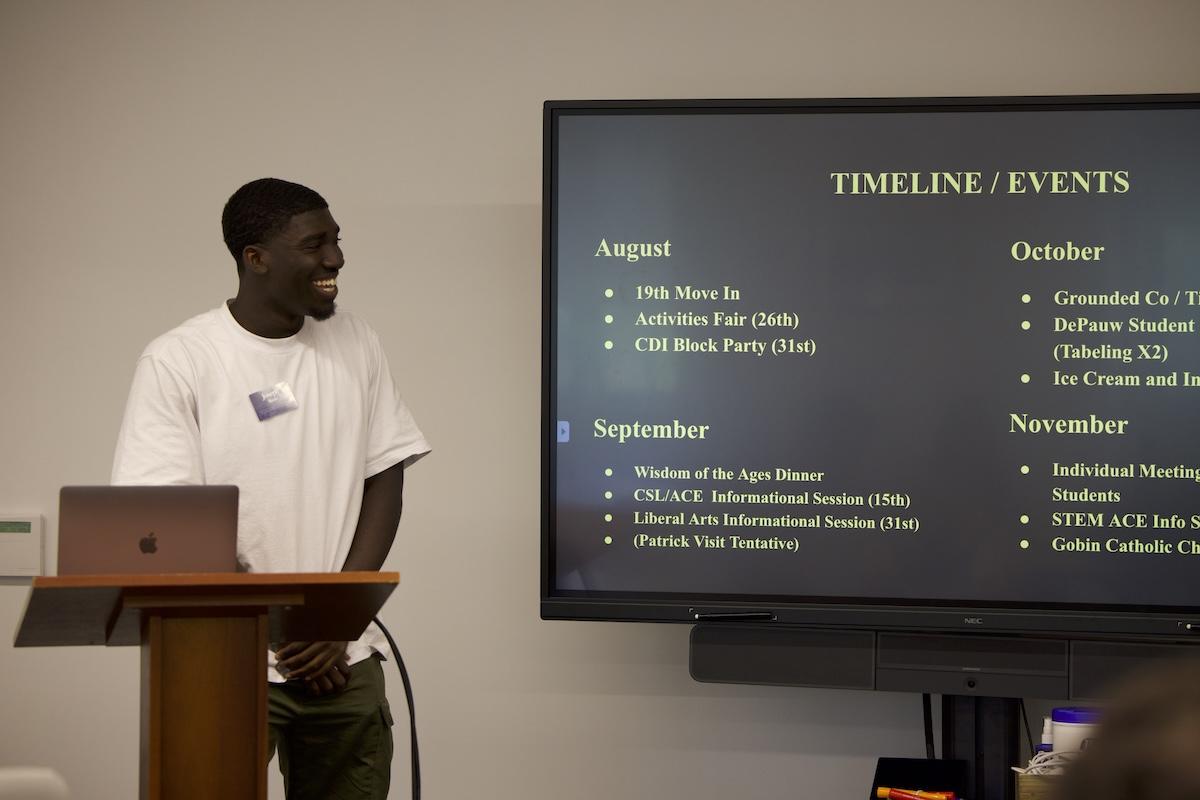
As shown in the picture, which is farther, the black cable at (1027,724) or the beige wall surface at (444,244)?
the beige wall surface at (444,244)

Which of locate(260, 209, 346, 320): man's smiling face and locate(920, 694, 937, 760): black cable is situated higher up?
locate(260, 209, 346, 320): man's smiling face

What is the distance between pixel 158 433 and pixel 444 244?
1.22 meters

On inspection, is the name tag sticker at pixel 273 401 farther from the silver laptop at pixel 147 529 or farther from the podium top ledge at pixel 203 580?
the podium top ledge at pixel 203 580

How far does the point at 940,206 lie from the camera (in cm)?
291

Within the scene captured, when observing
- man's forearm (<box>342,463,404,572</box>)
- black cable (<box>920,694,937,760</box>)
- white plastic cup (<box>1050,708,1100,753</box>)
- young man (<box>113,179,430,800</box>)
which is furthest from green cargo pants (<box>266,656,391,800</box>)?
white plastic cup (<box>1050,708,1100,753</box>)

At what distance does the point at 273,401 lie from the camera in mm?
2395

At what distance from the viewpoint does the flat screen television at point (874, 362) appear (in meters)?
2.84

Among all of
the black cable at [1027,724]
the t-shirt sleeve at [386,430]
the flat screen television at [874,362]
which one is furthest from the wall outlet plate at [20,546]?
the black cable at [1027,724]

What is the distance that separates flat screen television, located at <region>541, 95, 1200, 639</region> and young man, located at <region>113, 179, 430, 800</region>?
0.56 meters

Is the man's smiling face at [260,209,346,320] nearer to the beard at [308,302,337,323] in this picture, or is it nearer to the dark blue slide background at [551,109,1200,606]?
the beard at [308,302,337,323]

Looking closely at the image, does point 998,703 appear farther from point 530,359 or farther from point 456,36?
point 456,36

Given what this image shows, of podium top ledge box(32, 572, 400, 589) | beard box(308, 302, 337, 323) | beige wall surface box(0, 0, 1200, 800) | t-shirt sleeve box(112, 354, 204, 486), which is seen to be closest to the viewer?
podium top ledge box(32, 572, 400, 589)

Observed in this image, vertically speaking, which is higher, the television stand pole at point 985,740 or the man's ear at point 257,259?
the man's ear at point 257,259

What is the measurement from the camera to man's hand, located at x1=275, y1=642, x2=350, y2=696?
7.43 ft
